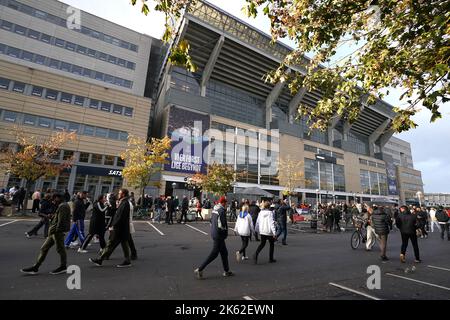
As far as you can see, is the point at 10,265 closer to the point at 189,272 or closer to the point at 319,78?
the point at 189,272

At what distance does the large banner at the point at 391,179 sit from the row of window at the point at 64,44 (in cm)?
7547

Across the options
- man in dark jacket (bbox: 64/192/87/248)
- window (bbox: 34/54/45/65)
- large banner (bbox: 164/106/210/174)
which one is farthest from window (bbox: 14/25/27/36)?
man in dark jacket (bbox: 64/192/87/248)

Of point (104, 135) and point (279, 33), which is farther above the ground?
point (104, 135)

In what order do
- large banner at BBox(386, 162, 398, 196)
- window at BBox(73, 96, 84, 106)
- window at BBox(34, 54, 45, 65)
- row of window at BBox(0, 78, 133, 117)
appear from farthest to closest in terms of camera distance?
large banner at BBox(386, 162, 398, 196)
window at BBox(34, 54, 45, 65)
window at BBox(73, 96, 84, 106)
row of window at BBox(0, 78, 133, 117)

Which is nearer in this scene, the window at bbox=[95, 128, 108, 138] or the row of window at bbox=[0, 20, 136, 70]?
the row of window at bbox=[0, 20, 136, 70]

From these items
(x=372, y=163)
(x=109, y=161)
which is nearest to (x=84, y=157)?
(x=109, y=161)

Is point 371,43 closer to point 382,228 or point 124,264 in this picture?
point 382,228

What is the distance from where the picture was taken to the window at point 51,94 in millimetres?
27266

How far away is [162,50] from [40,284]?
148ft

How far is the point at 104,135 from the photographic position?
1174 inches

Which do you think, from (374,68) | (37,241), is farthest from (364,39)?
(37,241)

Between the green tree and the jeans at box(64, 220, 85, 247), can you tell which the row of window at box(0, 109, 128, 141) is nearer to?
the jeans at box(64, 220, 85, 247)

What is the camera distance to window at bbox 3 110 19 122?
81.2ft

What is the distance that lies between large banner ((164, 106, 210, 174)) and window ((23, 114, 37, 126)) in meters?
15.0
